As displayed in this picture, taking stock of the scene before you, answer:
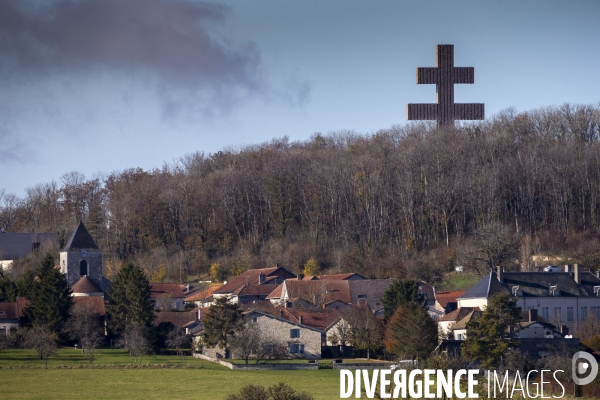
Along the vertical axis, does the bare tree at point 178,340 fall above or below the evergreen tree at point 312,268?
below

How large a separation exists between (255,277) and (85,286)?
1213cm

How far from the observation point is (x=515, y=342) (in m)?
53.5

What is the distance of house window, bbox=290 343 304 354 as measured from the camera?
60.7 metres

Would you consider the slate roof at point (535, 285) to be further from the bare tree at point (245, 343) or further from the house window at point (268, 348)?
the bare tree at point (245, 343)

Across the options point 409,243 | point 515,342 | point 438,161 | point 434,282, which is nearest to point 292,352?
point 515,342

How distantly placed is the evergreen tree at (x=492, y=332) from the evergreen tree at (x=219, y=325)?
505 inches

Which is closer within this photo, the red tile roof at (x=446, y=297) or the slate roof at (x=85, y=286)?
the red tile roof at (x=446, y=297)

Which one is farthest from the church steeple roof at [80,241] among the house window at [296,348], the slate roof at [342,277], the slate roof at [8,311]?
the house window at [296,348]

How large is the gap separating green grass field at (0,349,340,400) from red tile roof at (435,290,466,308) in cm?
1713

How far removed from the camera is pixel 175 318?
68.4 metres

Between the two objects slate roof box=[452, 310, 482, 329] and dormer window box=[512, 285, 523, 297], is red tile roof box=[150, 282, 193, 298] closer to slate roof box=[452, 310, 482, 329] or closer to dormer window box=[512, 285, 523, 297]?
slate roof box=[452, 310, 482, 329]

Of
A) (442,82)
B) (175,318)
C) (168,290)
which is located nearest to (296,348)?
(175,318)

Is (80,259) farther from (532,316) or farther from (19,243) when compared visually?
(532,316)

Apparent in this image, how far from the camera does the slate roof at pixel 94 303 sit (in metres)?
70.2
